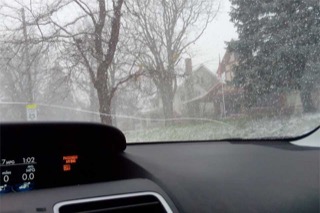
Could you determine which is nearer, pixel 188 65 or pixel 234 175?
pixel 234 175

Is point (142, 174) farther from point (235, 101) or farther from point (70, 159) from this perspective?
point (235, 101)

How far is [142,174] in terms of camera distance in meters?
2.63

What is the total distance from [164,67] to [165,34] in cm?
23

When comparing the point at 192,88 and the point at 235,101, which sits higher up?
the point at 192,88

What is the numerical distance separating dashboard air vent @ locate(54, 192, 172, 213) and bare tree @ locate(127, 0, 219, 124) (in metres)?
0.81

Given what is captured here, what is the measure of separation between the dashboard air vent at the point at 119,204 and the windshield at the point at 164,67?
1.67ft

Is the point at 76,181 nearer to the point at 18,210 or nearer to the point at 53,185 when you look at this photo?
the point at 53,185

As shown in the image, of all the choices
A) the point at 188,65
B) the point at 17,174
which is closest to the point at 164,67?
the point at 188,65

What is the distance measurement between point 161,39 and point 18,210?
59.2 inches

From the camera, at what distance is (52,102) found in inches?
105

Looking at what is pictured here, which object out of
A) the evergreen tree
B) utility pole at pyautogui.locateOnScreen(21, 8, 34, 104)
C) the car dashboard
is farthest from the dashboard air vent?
the evergreen tree

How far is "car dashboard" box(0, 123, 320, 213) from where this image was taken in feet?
7.44

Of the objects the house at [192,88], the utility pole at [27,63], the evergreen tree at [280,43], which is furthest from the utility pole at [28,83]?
the evergreen tree at [280,43]

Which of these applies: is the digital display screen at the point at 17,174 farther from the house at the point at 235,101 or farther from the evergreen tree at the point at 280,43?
the evergreen tree at the point at 280,43
